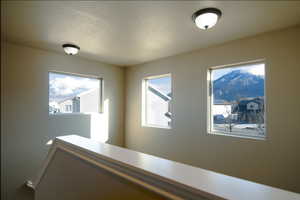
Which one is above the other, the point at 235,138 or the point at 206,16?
the point at 206,16

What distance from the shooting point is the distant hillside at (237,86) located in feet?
8.01

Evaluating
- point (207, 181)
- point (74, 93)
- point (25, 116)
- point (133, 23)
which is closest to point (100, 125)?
point (74, 93)

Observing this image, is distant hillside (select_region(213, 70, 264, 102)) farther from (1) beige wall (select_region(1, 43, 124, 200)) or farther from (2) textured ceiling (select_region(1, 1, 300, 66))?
(1) beige wall (select_region(1, 43, 124, 200))

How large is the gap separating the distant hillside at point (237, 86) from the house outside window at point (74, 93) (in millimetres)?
2620

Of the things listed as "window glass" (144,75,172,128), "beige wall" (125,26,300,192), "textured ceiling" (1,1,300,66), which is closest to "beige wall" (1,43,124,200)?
"textured ceiling" (1,1,300,66)

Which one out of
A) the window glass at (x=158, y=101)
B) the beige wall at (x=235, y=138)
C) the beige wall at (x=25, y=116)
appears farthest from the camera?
the window glass at (x=158, y=101)

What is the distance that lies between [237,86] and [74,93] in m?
3.11

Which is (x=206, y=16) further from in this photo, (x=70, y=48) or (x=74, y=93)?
(x=74, y=93)

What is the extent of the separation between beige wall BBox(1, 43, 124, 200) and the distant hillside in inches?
112

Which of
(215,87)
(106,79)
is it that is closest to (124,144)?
(106,79)

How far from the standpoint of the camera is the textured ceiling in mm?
1725

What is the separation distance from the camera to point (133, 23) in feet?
6.84

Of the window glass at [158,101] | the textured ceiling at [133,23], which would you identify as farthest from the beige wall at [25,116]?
the window glass at [158,101]

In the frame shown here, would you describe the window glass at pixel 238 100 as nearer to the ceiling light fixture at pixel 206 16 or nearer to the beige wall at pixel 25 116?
the ceiling light fixture at pixel 206 16
